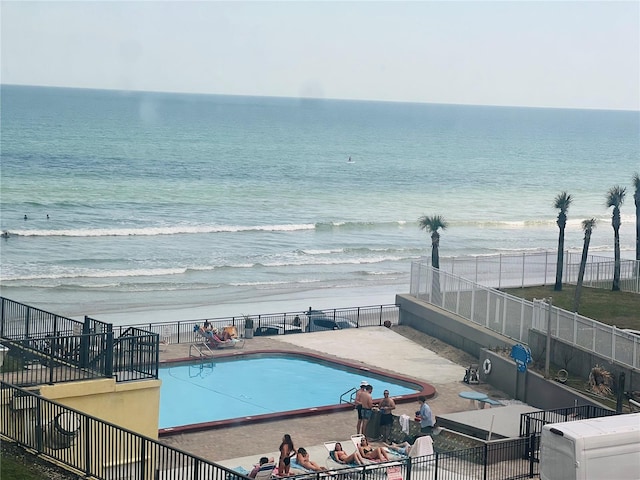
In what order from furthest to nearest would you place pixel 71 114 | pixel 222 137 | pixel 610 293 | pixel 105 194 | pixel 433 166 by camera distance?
pixel 71 114 → pixel 222 137 → pixel 433 166 → pixel 105 194 → pixel 610 293

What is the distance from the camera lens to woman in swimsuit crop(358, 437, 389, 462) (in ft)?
60.8

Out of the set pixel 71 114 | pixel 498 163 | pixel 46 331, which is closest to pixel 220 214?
pixel 46 331

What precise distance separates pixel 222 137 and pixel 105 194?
80149 millimetres

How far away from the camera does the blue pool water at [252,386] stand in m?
23.9

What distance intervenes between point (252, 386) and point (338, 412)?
3.47 meters

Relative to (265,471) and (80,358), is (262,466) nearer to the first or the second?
(265,471)

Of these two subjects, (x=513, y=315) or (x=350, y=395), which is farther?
(x=513, y=315)

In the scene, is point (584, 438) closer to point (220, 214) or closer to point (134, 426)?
point (134, 426)

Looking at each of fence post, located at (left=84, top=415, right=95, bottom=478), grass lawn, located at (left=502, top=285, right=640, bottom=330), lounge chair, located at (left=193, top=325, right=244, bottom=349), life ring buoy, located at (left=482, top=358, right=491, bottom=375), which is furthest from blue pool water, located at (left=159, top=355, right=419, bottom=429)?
fence post, located at (left=84, top=415, right=95, bottom=478)

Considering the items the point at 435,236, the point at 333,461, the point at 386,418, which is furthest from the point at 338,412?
the point at 435,236

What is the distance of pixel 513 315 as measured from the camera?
1061 inches

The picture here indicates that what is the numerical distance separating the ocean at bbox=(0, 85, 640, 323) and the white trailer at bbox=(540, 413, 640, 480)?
26072mm

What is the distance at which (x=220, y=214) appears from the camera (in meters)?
76.2

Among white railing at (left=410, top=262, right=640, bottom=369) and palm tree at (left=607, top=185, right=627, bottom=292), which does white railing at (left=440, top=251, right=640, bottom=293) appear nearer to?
palm tree at (left=607, top=185, right=627, bottom=292)
